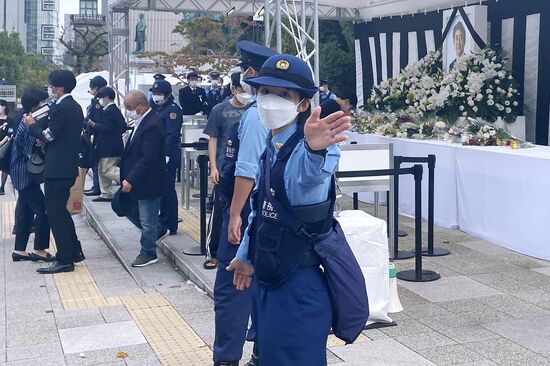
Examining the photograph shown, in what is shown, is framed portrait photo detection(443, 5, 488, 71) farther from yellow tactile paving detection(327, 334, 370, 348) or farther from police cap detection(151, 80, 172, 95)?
yellow tactile paving detection(327, 334, 370, 348)

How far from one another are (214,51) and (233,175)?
31847mm

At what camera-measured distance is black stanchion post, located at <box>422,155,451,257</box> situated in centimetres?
752

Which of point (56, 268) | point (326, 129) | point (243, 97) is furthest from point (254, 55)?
point (56, 268)

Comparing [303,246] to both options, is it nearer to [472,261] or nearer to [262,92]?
[262,92]

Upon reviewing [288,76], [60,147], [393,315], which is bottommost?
[393,315]

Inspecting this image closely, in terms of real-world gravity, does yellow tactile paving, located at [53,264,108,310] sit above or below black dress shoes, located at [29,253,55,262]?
below


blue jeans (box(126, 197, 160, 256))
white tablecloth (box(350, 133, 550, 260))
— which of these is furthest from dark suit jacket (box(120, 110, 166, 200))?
white tablecloth (box(350, 133, 550, 260))

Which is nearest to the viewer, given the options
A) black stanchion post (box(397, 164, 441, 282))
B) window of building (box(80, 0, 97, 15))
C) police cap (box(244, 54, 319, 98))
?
police cap (box(244, 54, 319, 98))

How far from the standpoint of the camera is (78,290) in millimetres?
7160

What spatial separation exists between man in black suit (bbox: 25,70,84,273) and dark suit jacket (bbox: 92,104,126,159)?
9.49 feet

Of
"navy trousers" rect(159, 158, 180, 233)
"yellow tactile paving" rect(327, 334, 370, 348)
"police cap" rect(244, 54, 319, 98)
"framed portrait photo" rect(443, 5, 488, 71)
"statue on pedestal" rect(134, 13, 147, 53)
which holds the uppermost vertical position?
"statue on pedestal" rect(134, 13, 147, 53)

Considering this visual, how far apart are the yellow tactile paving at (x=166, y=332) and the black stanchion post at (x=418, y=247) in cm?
227

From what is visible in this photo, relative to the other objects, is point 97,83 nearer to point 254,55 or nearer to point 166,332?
point 166,332

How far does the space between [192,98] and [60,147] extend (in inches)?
285
